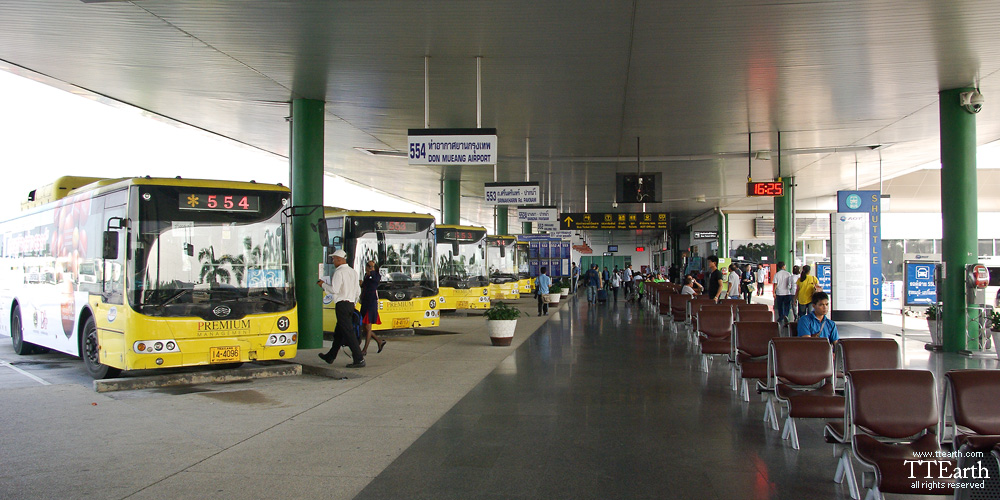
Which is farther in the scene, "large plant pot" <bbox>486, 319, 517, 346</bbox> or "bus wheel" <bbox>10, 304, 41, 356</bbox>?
"large plant pot" <bbox>486, 319, 517, 346</bbox>

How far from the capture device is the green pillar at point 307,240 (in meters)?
13.9

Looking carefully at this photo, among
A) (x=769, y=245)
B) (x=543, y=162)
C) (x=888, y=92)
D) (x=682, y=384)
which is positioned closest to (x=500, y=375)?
(x=682, y=384)

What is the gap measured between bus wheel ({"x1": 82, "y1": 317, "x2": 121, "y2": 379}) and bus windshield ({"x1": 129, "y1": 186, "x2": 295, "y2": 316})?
1.63 metres

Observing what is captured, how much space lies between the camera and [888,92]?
1366cm

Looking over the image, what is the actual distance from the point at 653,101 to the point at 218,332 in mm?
9754

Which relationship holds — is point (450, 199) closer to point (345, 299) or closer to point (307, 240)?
point (307, 240)

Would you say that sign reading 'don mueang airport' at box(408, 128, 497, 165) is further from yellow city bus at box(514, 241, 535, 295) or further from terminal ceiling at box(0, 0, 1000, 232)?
yellow city bus at box(514, 241, 535, 295)

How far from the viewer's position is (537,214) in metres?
25.5

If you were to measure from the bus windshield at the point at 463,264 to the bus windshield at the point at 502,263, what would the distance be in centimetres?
656

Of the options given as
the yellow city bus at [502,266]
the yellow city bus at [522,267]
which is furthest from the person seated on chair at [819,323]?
the yellow city bus at [522,267]

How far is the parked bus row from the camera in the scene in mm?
9281

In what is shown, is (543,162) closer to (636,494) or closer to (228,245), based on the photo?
(228,245)

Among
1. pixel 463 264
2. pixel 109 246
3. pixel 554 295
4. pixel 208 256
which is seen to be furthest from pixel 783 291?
pixel 109 246

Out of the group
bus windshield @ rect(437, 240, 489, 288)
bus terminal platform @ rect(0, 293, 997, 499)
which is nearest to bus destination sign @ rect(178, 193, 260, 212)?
bus terminal platform @ rect(0, 293, 997, 499)
